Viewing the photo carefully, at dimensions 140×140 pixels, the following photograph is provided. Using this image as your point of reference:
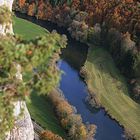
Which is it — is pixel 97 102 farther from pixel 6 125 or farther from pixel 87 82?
pixel 6 125

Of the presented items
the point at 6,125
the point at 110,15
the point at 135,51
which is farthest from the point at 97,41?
the point at 6,125

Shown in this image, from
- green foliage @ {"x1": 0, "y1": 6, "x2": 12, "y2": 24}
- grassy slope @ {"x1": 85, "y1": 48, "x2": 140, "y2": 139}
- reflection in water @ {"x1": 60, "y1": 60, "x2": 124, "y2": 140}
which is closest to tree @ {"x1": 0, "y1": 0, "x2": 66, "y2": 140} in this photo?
green foliage @ {"x1": 0, "y1": 6, "x2": 12, "y2": 24}

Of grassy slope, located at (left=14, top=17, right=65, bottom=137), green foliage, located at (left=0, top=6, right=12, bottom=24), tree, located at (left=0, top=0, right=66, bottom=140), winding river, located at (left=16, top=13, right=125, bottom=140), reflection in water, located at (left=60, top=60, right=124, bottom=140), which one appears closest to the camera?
tree, located at (left=0, top=0, right=66, bottom=140)

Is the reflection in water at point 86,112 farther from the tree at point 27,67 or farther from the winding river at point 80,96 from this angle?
the tree at point 27,67

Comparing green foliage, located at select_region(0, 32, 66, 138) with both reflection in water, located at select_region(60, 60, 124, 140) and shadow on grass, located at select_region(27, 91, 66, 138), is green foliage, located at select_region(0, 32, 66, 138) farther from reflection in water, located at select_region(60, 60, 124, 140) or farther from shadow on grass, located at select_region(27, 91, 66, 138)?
reflection in water, located at select_region(60, 60, 124, 140)

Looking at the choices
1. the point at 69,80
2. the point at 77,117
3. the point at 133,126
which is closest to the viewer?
the point at 77,117

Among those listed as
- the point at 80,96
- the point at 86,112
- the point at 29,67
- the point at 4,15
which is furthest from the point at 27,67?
the point at 80,96

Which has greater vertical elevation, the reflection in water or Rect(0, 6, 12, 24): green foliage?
Rect(0, 6, 12, 24): green foliage
